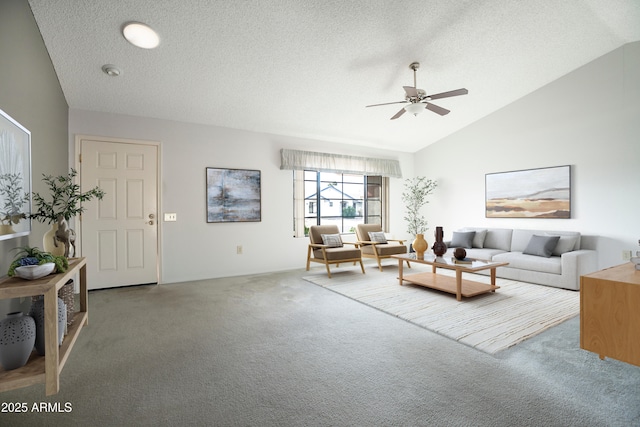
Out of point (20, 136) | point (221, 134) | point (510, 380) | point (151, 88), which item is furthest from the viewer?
point (221, 134)

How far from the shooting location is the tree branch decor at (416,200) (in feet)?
22.5

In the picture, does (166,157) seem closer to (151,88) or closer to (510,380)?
(151,88)

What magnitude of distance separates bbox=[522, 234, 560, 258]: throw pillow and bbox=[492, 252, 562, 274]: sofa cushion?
0.08m

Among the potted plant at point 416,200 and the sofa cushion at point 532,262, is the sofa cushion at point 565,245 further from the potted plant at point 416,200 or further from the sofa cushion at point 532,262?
the potted plant at point 416,200

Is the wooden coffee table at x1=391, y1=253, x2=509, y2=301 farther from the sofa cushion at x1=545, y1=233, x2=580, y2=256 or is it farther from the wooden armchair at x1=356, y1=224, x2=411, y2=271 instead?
the sofa cushion at x1=545, y1=233, x2=580, y2=256

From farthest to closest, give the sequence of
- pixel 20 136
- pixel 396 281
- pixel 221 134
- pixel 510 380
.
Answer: pixel 221 134
pixel 396 281
pixel 20 136
pixel 510 380

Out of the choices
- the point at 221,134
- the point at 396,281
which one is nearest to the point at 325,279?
the point at 396,281

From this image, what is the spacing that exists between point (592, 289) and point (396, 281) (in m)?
2.81

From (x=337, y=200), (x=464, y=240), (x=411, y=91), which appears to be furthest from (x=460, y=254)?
(x=337, y=200)

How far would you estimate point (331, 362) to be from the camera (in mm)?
2139

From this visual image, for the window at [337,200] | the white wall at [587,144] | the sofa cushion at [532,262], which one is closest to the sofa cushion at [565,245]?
the sofa cushion at [532,262]

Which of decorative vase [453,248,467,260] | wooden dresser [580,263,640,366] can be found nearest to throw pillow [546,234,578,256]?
decorative vase [453,248,467,260]

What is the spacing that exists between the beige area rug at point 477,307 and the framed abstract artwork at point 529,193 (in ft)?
4.92

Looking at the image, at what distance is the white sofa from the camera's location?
4.00 metres
